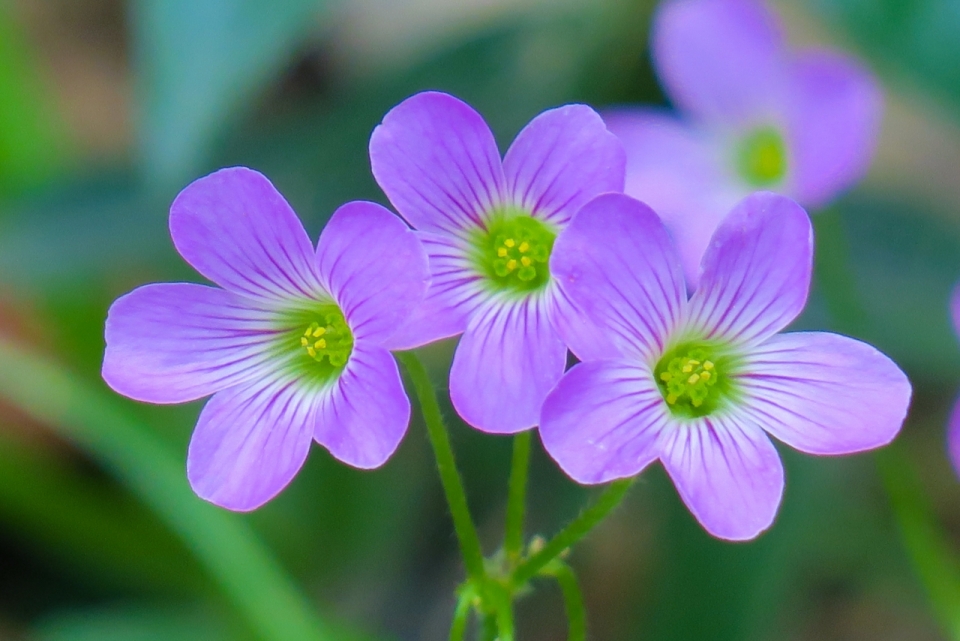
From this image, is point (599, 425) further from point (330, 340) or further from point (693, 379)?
point (330, 340)

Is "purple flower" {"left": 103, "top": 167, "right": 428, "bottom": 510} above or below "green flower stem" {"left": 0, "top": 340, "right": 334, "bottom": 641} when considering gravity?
above

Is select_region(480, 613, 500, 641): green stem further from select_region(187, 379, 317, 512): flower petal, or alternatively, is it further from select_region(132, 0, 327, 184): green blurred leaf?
select_region(132, 0, 327, 184): green blurred leaf

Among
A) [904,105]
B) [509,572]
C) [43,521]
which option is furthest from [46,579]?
[904,105]

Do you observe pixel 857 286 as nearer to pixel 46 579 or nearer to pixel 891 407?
pixel 891 407

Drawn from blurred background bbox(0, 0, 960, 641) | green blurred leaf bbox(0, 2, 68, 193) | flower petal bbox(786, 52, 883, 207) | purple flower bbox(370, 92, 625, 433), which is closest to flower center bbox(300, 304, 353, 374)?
purple flower bbox(370, 92, 625, 433)

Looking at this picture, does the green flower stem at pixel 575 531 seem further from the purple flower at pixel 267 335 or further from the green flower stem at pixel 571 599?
the purple flower at pixel 267 335

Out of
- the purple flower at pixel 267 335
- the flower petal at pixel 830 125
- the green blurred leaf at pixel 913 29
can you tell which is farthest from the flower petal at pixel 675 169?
the purple flower at pixel 267 335

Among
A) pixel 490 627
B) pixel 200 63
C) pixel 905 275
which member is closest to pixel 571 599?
pixel 490 627
